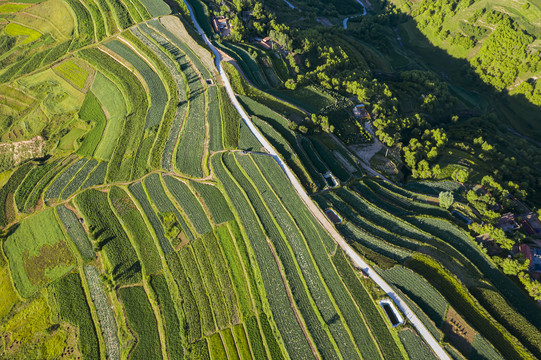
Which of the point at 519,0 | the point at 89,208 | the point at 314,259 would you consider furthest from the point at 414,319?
the point at 519,0

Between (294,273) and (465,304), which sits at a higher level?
(465,304)

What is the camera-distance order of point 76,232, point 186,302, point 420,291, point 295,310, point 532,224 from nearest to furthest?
point 420,291, point 295,310, point 186,302, point 76,232, point 532,224

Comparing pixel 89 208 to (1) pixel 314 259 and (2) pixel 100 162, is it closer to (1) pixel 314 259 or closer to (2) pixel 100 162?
(2) pixel 100 162

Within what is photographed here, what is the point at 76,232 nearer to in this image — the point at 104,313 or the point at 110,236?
the point at 110,236

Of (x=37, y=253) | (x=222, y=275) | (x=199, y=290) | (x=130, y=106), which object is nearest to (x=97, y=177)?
(x=37, y=253)

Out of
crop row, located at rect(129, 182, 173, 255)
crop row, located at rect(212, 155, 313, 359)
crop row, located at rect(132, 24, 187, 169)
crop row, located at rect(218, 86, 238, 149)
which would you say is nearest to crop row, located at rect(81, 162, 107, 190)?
crop row, located at rect(129, 182, 173, 255)

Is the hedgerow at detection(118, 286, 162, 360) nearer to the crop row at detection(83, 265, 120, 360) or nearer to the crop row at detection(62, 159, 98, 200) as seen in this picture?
the crop row at detection(83, 265, 120, 360)
